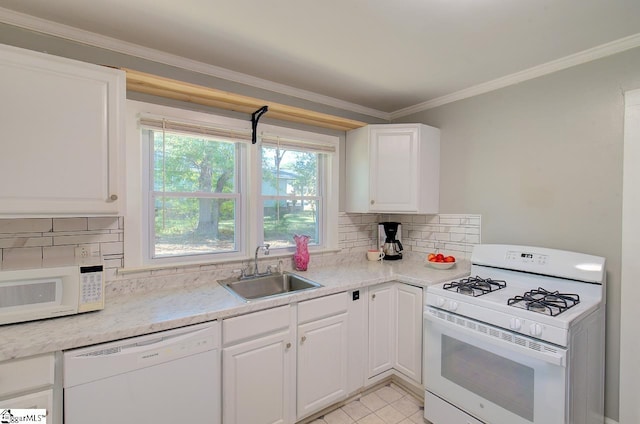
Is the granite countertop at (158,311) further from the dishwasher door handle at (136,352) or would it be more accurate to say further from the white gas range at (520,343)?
the white gas range at (520,343)

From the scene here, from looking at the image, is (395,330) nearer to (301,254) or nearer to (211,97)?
(301,254)

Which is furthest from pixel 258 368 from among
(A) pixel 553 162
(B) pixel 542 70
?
(B) pixel 542 70

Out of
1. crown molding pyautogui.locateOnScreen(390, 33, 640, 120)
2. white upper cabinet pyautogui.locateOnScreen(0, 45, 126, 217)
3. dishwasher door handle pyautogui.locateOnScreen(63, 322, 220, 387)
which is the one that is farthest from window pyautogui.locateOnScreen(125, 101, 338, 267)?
crown molding pyautogui.locateOnScreen(390, 33, 640, 120)

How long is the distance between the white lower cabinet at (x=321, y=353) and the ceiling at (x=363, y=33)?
161 centimetres

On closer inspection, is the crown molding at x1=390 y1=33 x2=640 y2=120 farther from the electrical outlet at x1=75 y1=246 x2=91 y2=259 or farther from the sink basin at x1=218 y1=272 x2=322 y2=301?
the electrical outlet at x1=75 y1=246 x2=91 y2=259

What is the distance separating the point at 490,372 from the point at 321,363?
3.27 ft

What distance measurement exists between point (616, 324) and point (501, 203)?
994mm

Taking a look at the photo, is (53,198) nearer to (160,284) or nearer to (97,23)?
(160,284)

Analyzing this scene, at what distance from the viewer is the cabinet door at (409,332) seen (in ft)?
7.17

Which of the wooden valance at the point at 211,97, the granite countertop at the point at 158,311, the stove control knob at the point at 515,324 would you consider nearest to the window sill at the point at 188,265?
the granite countertop at the point at 158,311

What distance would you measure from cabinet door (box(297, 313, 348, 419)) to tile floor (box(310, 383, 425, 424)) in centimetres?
11

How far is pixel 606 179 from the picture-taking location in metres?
1.84

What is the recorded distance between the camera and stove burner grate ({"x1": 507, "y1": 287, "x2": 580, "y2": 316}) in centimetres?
154

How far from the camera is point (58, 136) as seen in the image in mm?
1381
